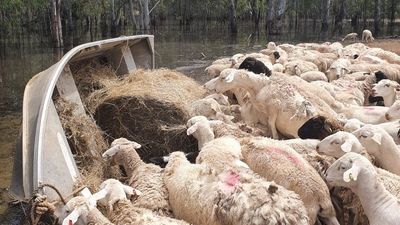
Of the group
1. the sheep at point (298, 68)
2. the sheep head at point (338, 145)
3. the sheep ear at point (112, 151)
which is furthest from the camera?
the sheep at point (298, 68)

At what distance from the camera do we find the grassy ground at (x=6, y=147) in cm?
746

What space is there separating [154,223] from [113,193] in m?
0.87

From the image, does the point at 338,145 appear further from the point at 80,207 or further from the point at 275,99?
the point at 80,207

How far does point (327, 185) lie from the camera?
17.9 ft

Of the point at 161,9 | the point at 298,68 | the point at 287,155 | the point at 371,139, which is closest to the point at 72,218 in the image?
the point at 287,155

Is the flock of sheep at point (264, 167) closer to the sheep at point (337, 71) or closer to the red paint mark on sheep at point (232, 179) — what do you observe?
the red paint mark on sheep at point (232, 179)

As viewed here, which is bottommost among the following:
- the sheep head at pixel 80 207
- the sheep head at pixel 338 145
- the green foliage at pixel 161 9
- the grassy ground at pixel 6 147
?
the grassy ground at pixel 6 147

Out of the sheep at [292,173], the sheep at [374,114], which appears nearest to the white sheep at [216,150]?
the sheep at [292,173]

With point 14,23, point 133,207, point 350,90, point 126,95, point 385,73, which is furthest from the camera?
point 14,23

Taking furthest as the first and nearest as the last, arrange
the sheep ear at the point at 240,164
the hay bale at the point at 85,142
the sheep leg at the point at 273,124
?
the sheep leg at the point at 273,124
the hay bale at the point at 85,142
the sheep ear at the point at 240,164

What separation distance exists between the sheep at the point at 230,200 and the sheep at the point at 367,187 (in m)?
0.89

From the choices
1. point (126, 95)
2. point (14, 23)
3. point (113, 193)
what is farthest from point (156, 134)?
point (14, 23)

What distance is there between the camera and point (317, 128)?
23.6 feet

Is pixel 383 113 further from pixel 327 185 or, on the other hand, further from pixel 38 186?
pixel 38 186
